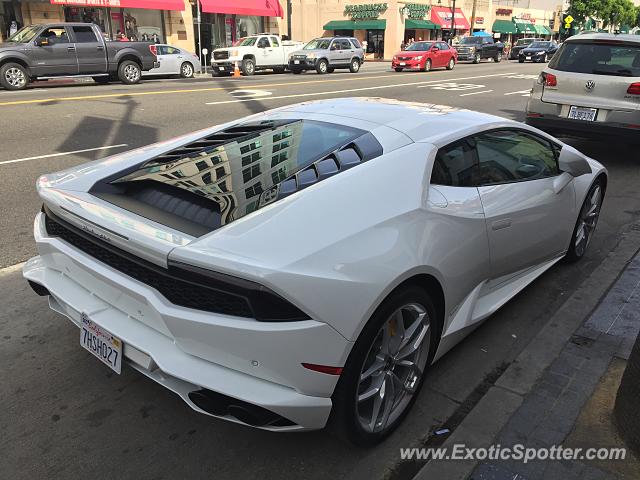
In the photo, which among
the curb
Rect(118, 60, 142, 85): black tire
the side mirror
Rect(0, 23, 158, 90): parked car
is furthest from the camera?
Rect(118, 60, 142, 85): black tire

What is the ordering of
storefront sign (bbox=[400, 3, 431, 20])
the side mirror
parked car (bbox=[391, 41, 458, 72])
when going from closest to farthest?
the side mirror → parked car (bbox=[391, 41, 458, 72]) → storefront sign (bbox=[400, 3, 431, 20])

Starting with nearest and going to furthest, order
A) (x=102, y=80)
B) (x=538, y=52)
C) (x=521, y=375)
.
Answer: (x=521, y=375) < (x=102, y=80) < (x=538, y=52)

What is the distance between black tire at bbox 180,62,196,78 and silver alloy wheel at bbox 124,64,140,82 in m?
3.74

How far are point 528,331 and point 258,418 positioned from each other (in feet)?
7.46

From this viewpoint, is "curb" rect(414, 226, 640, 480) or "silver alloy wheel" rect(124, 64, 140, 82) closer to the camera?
"curb" rect(414, 226, 640, 480)

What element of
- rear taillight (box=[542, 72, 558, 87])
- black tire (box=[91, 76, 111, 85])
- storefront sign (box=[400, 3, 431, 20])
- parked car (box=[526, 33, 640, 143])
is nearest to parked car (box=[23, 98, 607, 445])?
parked car (box=[526, 33, 640, 143])

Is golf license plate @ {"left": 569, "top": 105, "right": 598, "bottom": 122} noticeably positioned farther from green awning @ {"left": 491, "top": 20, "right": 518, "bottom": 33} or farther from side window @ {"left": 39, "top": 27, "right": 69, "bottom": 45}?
green awning @ {"left": 491, "top": 20, "right": 518, "bottom": 33}

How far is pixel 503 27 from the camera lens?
200ft

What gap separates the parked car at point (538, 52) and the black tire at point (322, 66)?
21.2m

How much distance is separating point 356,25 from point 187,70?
83.7ft

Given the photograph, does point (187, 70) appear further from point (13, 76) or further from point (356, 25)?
point (356, 25)

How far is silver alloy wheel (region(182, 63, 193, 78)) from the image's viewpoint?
22.4 metres

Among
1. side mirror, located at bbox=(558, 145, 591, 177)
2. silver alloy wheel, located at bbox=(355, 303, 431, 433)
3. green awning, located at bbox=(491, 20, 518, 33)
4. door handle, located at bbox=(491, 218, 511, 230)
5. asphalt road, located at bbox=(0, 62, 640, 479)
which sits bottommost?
asphalt road, located at bbox=(0, 62, 640, 479)

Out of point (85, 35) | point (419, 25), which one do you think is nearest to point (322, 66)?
point (85, 35)
